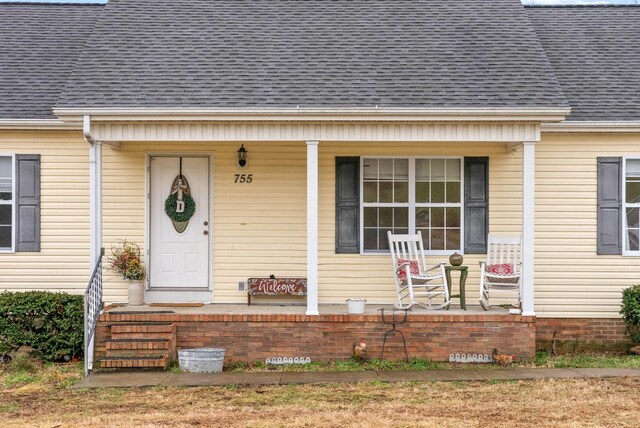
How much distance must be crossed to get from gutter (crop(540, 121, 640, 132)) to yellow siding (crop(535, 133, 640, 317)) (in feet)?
0.56

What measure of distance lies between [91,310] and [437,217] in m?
5.13

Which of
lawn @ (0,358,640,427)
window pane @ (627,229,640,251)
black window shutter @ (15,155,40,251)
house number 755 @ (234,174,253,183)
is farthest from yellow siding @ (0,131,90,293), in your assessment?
window pane @ (627,229,640,251)

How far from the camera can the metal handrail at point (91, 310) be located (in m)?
9.92

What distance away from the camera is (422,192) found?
11805mm

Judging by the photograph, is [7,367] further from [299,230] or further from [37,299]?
[299,230]

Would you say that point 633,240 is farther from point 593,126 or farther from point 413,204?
point 413,204

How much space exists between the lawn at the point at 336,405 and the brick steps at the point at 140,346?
626 mm

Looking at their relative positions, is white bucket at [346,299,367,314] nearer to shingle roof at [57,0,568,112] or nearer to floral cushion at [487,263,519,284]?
floral cushion at [487,263,519,284]

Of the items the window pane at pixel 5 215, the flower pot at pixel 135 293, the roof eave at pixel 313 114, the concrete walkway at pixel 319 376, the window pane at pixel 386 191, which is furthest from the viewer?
the window pane at pixel 386 191

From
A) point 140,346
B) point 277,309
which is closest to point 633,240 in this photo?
point 277,309

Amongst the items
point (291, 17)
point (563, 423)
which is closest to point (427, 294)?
point (563, 423)

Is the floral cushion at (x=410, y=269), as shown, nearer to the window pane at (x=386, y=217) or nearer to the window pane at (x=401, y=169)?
the window pane at (x=386, y=217)

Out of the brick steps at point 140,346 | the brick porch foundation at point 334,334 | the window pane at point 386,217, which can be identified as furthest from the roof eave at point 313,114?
the brick steps at point 140,346

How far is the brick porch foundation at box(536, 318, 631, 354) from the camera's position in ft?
38.0
